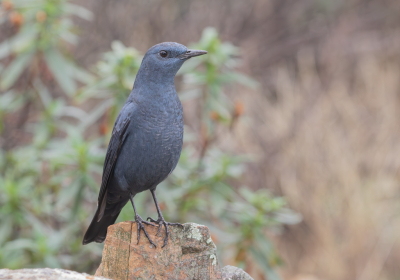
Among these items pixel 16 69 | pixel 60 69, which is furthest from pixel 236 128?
pixel 16 69

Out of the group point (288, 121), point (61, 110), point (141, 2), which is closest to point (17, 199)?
point (61, 110)

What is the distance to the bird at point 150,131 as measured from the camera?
367 cm

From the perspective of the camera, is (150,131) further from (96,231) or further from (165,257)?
(96,231)

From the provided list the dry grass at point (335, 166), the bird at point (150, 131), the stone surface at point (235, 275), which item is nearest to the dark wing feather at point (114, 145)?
the bird at point (150, 131)

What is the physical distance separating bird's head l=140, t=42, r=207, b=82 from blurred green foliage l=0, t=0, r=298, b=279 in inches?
51.1

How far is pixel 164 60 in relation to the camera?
12.6 ft

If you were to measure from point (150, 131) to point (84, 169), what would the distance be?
154 centimetres

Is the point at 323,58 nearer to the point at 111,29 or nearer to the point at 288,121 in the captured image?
the point at 288,121

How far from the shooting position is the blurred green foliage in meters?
5.07

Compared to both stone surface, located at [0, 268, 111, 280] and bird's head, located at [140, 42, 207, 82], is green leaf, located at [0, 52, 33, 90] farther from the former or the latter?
stone surface, located at [0, 268, 111, 280]

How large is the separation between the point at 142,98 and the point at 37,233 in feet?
7.26

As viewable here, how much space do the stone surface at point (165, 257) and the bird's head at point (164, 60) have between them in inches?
48.9

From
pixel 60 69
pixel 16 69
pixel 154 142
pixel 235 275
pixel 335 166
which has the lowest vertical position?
pixel 235 275

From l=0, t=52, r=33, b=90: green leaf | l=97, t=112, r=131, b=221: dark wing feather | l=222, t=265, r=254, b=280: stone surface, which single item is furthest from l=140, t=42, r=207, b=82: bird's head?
l=0, t=52, r=33, b=90: green leaf
